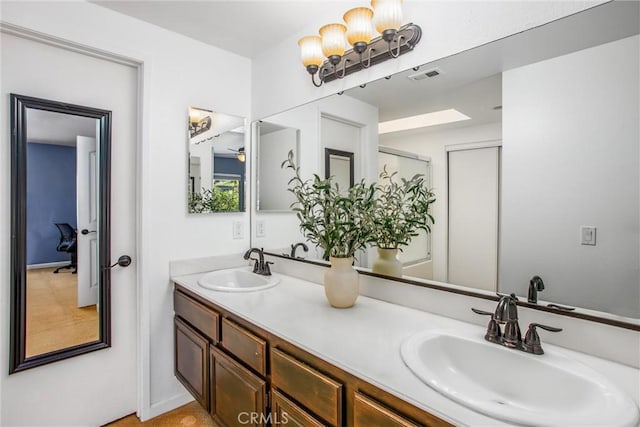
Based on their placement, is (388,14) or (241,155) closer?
(388,14)

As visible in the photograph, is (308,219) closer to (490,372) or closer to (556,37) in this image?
(490,372)

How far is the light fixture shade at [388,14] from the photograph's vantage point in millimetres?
1408

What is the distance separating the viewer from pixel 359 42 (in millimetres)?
1537

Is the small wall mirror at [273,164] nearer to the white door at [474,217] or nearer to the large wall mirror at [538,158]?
the large wall mirror at [538,158]

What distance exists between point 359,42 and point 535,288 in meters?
1.28

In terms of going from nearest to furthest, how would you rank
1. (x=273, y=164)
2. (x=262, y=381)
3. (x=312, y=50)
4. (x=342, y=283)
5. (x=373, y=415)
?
(x=373, y=415)
(x=262, y=381)
(x=342, y=283)
(x=312, y=50)
(x=273, y=164)

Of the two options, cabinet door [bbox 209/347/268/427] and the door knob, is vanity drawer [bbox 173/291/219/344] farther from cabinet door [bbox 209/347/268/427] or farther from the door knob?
the door knob

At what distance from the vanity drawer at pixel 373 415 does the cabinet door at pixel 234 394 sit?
1.64ft

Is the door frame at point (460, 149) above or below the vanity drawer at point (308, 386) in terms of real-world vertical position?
above

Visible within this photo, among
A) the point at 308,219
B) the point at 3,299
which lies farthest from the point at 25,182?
the point at 308,219

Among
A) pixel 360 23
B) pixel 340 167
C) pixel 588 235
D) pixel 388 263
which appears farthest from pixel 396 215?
pixel 360 23

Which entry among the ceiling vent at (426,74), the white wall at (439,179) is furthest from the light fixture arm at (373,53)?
the white wall at (439,179)

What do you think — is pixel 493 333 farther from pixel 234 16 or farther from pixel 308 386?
pixel 234 16

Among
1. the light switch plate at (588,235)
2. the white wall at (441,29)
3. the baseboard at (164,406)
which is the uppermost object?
the white wall at (441,29)
